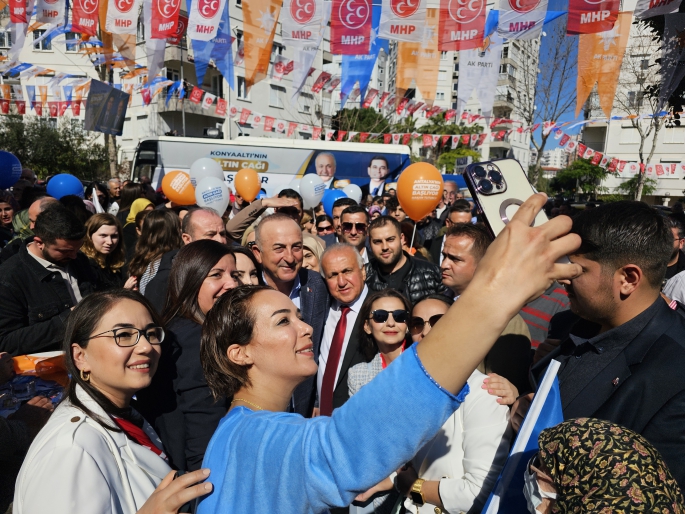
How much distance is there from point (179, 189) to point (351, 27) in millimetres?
4255

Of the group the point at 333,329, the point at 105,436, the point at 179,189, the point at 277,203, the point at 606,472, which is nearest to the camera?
the point at 606,472

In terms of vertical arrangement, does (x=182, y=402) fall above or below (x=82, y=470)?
below

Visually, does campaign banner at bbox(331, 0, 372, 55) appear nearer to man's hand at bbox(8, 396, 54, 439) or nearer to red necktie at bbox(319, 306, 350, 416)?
red necktie at bbox(319, 306, 350, 416)

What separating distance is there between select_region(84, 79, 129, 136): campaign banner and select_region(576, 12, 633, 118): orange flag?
11.6m

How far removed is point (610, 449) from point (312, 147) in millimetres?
15454

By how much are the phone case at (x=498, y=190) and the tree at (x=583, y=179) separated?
40.2 meters

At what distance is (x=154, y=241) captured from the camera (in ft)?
14.2

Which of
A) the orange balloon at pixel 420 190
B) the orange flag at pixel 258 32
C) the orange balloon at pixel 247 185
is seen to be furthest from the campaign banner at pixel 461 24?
the orange balloon at pixel 247 185

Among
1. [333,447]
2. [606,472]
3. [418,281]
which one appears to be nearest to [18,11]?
[418,281]

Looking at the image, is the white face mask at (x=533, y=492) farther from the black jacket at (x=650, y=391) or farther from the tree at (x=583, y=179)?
the tree at (x=583, y=179)

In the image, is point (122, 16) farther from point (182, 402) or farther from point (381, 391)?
point (381, 391)

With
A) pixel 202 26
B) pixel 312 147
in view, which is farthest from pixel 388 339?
pixel 312 147

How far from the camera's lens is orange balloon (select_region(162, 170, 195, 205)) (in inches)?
282

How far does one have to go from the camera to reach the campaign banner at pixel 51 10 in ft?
28.2
